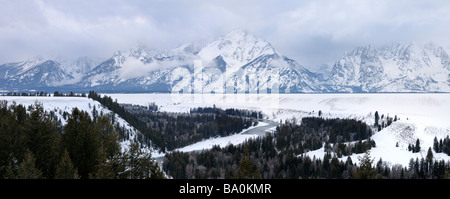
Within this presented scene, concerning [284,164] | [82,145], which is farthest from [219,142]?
[82,145]

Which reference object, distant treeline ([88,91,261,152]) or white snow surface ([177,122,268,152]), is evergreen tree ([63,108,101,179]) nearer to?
distant treeline ([88,91,261,152])

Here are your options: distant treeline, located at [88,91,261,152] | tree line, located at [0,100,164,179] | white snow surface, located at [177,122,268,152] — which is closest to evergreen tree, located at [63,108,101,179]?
tree line, located at [0,100,164,179]

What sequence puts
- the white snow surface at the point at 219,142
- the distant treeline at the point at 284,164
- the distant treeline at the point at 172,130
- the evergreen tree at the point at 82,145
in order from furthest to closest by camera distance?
the white snow surface at the point at 219,142 < the distant treeline at the point at 172,130 < the distant treeline at the point at 284,164 < the evergreen tree at the point at 82,145

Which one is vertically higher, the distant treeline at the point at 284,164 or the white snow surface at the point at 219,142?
the distant treeline at the point at 284,164

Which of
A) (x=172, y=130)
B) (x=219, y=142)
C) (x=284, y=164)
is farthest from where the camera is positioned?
(x=172, y=130)

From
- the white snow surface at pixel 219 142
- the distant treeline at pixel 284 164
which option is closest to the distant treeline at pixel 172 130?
the white snow surface at pixel 219 142

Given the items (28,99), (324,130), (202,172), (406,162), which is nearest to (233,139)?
(324,130)

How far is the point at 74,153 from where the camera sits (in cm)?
3356

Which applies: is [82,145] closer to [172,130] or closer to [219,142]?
[219,142]

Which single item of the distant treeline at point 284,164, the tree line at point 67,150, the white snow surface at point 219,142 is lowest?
the white snow surface at point 219,142

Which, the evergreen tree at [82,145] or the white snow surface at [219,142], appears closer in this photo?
the evergreen tree at [82,145]

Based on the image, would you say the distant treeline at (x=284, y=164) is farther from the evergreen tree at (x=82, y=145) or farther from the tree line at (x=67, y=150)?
the evergreen tree at (x=82, y=145)

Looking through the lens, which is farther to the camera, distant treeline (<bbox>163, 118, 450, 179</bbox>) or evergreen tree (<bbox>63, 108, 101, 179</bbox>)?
distant treeline (<bbox>163, 118, 450, 179</bbox>)
